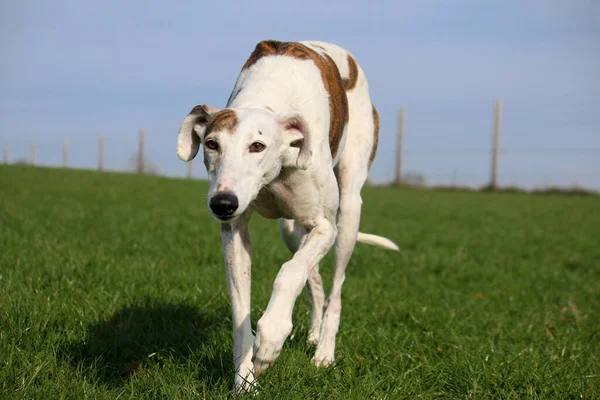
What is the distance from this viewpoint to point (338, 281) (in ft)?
13.7

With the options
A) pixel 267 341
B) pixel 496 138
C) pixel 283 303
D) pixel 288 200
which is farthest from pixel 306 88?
pixel 496 138

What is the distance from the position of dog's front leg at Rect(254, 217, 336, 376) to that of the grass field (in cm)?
31

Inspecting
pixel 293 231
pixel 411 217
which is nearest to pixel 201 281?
pixel 293 231

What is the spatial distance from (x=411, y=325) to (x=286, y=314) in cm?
238

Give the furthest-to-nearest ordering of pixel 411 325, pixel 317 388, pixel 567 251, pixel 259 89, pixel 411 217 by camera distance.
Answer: pixel 411 217 < pixel 567 251 < pixel 411 325 < pixel 259 89 < pixel 317 388

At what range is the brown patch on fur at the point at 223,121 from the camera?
115 inches

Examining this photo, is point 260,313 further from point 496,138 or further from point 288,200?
point 496,138

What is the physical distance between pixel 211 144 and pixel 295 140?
0.49 m

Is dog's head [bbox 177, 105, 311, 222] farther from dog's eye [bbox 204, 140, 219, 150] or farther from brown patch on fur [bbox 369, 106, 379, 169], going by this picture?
brown patch on fur [bbox 369, 106, 379, 169]

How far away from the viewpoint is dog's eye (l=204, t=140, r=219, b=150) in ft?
9.55

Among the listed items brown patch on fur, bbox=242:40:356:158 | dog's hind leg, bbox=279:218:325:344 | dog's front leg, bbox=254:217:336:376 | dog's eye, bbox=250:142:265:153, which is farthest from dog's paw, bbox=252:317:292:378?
dog's hind leg, bbox=279:218:325:344

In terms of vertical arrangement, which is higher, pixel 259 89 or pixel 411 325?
pixel 259 89

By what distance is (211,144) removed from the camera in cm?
292

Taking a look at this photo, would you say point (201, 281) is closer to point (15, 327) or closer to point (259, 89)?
point (15, 327)
